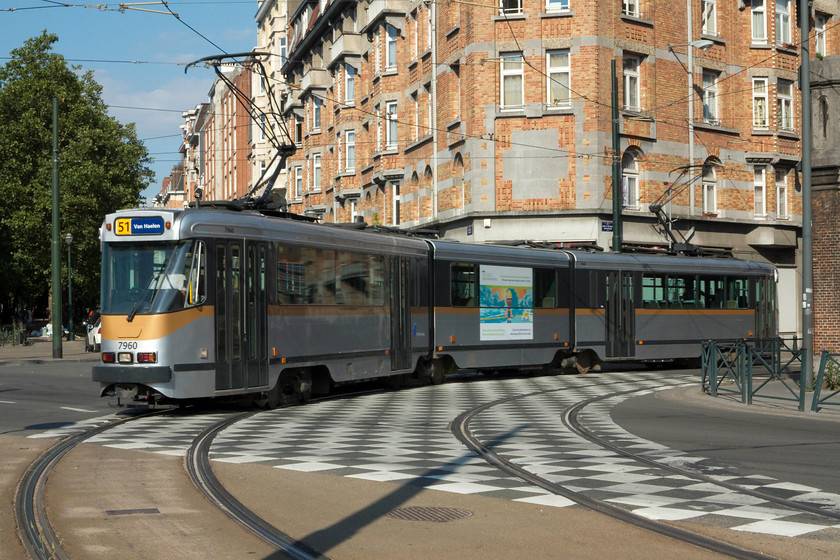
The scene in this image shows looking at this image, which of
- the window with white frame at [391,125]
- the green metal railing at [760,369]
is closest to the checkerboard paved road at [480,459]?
the green metal railing at [760,369]

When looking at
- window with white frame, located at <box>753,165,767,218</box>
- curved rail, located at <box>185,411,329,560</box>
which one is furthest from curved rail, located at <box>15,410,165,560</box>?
window with white frame, located at <box>753,165,767,218</box>

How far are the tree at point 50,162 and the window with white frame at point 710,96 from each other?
28022 mm

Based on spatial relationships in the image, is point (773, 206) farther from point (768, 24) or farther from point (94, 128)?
point (94, 128)

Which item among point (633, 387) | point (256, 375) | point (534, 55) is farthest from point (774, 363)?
point (534, 55)

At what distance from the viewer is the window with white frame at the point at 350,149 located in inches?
1956

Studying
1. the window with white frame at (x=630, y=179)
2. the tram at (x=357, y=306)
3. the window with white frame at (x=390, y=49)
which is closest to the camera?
the tram at (x=357, y=306)

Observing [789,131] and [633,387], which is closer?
[633,387]

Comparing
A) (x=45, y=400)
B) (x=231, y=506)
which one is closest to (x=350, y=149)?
(x=45, y=400)

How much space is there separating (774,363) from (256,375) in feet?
29.4

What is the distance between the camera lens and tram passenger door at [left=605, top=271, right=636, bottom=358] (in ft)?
89.5

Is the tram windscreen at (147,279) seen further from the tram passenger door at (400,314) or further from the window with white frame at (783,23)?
the window with white frame at (783,23)

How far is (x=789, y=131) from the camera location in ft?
132

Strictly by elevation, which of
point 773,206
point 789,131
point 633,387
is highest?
point 789,131

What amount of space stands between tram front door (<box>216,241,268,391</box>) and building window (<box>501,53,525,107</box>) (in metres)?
19.7
